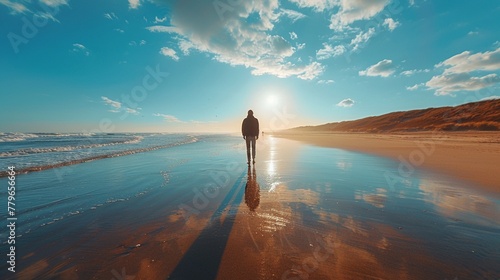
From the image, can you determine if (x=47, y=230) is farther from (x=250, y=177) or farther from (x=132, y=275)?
(x=250, y=177)

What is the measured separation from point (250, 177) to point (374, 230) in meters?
5.48

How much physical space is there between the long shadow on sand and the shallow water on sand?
0.06 ft

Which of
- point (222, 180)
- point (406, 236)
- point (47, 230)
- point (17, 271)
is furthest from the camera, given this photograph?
point (222, 180)

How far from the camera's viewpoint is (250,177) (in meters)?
8.90

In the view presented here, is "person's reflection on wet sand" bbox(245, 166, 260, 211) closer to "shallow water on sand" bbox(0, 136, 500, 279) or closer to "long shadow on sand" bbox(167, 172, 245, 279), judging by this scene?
"shallow water on sand" bbox(0, 136, 500, 279)

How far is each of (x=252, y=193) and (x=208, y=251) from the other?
3422mm

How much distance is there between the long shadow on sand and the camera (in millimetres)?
2723

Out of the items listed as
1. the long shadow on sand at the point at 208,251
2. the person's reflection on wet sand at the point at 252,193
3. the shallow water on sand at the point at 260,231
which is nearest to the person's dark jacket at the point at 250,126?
the person's reflection on wet sand at the point at 252,193

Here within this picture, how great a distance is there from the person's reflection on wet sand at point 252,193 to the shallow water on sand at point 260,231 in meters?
0.03

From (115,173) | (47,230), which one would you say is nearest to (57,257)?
(47,230)

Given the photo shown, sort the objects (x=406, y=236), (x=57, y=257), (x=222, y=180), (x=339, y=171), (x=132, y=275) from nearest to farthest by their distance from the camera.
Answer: (x=132, y=275), (x=57, y=257), (x=406, y=236), (x=222, y=180), (x=339, y=171)

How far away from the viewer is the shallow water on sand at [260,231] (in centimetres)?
285

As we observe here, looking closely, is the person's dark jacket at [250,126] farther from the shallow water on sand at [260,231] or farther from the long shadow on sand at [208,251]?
the long shadow on sand at [208,251]

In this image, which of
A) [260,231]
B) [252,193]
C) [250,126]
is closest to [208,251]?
[260,231]
